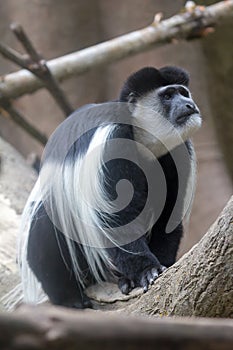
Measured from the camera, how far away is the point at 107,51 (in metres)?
3.35

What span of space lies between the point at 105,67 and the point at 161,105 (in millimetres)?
2772

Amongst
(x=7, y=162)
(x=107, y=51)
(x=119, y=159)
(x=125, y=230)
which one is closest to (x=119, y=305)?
(x=125, y=230)

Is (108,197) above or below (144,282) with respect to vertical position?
above

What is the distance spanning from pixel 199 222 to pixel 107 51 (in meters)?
1.86

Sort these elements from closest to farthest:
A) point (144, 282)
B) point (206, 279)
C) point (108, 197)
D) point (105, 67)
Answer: point (206, 279)
point (144, 282)
point (108, 197)
point (105, 67)

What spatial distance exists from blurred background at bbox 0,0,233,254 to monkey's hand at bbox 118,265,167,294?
2696 millimetres

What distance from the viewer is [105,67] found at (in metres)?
5.13

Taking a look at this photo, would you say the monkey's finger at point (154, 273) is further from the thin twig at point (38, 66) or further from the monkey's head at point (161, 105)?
the thin twig at point (38, 66)

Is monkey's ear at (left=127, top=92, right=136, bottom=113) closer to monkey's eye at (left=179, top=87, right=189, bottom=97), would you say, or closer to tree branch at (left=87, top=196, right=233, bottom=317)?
monkey's eye at (left=179, top=87, right=189, bottom=97)

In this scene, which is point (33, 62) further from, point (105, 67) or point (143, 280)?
point (105, 67)

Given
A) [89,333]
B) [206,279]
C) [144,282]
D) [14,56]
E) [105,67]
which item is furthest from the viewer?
[105,67]

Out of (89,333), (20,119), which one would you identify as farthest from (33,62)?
(89,333)

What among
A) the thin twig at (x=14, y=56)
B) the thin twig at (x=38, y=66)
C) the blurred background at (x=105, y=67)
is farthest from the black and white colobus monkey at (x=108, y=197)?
the blurred background at (x=105, y=67)

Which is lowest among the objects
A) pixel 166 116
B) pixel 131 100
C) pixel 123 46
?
pixel 166 116
